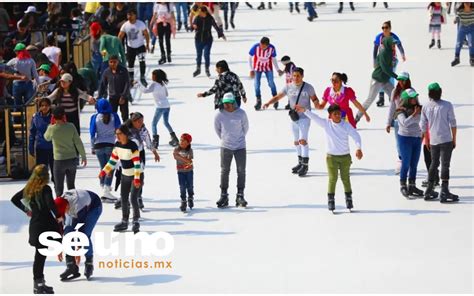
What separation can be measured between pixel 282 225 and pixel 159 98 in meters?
4.91

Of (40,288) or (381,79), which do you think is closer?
(40,288)

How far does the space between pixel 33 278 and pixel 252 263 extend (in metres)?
2.45

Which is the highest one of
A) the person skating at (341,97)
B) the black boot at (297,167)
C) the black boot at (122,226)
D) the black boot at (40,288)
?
the person skating at (341,97)

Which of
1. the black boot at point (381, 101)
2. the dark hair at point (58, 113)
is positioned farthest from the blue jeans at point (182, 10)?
the dark hair at point (58, 113)

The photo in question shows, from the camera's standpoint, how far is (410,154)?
59.5ft

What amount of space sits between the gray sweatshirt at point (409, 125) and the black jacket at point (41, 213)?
5726mm

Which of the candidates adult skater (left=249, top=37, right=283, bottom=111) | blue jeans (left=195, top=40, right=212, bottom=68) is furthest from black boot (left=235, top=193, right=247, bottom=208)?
blue jeans (left=195, top=40, right=212, bottom=68)

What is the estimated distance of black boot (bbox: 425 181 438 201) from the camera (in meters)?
17.9

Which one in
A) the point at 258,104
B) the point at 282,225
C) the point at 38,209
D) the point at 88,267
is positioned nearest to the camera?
the point at 38,209

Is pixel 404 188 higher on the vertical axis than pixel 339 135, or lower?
lower

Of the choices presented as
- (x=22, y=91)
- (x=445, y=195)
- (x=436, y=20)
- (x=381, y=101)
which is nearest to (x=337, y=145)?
(x=445, y=195)

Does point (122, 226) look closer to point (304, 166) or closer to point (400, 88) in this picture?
point (304, 166)

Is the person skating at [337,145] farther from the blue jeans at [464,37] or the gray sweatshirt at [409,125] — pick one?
the blue jeans at [464,37]

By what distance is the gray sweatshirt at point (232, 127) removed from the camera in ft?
58.1
